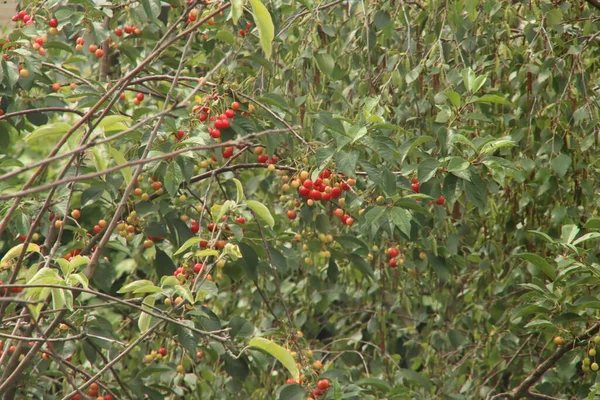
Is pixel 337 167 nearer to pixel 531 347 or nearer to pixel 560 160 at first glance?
pixel 560 160

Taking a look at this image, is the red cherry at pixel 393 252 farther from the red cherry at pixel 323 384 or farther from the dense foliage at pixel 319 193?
the red cherry at pixel 323 384

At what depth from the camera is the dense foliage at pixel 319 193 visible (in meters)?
1.90

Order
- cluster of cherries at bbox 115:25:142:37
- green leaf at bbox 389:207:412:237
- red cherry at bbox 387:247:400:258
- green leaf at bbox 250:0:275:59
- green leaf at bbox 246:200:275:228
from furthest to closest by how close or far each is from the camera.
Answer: cluster of cherries at bbox 115:25:142:37
red cherry at bbox 387:247:400:258
green leaf at bbox 389:207:412:237
green leaf at bbox 246:200:275:228
green leaf at bbox 250:0:275:59

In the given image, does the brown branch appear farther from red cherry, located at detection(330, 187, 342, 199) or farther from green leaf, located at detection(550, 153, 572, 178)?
red cherry, located at detection(330, 187, 342, 199)

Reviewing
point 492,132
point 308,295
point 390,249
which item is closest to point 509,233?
point 492,132

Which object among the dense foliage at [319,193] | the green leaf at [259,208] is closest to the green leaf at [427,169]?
the dense foliage at [319,193]

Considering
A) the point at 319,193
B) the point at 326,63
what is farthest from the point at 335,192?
the point at 326,63

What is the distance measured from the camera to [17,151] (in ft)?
16.7

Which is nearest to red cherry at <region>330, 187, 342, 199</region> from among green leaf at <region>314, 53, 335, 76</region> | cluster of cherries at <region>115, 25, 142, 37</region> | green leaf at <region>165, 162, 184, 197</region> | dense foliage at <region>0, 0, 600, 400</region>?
dense foliage at <region>0, 0, 600, 400</region>

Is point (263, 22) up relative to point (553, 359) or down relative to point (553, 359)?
up

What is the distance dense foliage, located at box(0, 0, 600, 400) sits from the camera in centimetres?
190

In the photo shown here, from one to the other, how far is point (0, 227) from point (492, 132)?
5.96 ft

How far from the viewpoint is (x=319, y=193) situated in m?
1.96

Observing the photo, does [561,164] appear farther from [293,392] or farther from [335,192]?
[293,392]
